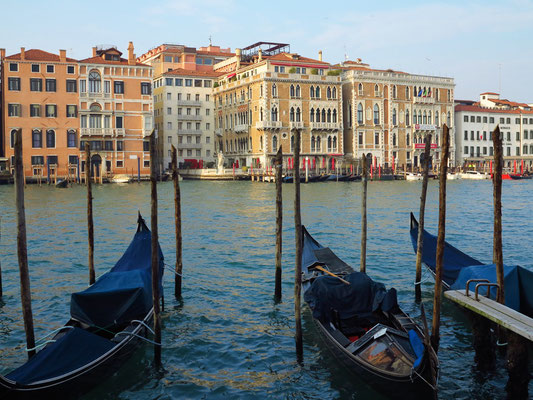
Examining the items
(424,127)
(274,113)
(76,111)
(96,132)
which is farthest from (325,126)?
(76,111)

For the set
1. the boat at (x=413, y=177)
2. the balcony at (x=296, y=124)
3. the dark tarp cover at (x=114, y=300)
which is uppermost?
the balcony at (x=296, y=124)

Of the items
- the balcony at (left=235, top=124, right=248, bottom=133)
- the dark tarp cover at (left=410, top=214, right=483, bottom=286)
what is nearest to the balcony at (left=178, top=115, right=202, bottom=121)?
the balcony at (left=235, top=124, right=248, bottom=133)

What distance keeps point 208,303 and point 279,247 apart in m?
1.46

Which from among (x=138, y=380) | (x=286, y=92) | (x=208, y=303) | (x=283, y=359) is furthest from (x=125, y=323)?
(x=286, y=92)

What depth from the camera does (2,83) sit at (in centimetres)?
4116

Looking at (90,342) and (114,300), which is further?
(114,300)

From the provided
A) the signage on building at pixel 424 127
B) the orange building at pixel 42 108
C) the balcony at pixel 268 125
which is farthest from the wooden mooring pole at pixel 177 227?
the signage on building at pixel 424 127

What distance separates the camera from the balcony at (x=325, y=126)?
4588cm

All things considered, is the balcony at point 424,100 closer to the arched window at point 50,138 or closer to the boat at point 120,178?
the boat at point 120,178

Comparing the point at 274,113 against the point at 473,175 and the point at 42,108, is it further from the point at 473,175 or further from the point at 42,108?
the point at 473,175

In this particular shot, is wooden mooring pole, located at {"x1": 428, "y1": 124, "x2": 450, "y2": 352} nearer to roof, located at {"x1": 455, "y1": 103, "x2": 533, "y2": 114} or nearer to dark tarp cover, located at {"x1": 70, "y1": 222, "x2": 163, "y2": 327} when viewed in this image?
dark tarp cover, located at {"x1": 70, "y1": 222, "x2": 163, "y2": 327}

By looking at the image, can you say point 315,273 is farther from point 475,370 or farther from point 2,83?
point 2,83

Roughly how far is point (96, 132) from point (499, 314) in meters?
38.8

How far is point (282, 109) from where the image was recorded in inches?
1762
